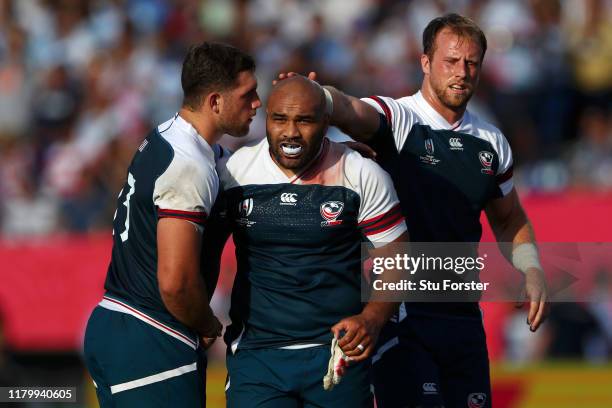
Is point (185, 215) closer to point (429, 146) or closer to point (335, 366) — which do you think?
point (335, 366)

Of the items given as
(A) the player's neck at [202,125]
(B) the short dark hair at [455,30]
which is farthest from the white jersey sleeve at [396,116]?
(A) the player's neck at [202,125]

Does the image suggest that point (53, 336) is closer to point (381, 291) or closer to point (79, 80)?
point (79, 80)

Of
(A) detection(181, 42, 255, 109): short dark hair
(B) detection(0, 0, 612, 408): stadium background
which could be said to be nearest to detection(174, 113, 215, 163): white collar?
(A) detection(181, 42, 255, 109): short dark hair

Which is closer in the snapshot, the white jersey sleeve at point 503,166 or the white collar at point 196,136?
the white collar at point 196,136

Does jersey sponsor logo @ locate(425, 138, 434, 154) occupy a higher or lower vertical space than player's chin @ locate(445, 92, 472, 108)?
lower

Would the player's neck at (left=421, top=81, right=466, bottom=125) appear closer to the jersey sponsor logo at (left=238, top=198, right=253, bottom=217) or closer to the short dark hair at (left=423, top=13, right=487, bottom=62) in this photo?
the short dark hair at (left=423, top=13, right=487, bottom=62)

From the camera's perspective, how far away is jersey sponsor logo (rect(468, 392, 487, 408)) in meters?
7.18

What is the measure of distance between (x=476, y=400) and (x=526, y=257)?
99 cm

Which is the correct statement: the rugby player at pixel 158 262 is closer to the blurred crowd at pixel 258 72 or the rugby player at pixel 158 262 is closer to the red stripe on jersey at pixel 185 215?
the red stripe on jersey at pixel 185 215

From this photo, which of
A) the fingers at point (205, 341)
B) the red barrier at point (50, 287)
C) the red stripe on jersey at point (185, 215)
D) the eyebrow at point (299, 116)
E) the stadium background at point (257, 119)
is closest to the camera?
the red stripe on jersey at point (185, 215)

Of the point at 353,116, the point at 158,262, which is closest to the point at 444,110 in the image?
the point at 353,116

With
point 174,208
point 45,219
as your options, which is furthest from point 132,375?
point 45,219

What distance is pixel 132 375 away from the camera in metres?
6.26

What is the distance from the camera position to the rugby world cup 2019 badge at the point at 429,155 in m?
7.10
